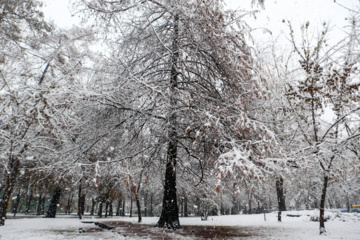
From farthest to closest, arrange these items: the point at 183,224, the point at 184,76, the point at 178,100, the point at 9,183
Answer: the point at 183,224 → the point at 9,183 → the point at 184,76 → the point at 178,100

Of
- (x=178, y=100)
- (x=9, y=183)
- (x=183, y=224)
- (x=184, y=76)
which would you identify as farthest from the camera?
(x=183, y=224)

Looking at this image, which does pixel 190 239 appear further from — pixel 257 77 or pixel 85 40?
pixel 85 40

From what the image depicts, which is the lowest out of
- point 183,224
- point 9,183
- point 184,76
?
point 183,224

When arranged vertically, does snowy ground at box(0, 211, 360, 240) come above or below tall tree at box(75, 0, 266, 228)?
below

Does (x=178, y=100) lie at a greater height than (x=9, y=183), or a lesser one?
greater

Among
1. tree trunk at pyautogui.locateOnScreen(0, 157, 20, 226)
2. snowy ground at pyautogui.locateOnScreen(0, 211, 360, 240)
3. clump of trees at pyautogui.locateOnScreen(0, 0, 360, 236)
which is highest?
clump of trees at pyautogui.locateOnScreen(0, 0, 360, 236)

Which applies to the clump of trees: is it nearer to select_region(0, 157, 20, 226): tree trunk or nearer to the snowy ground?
select_region(0, 157, 20, 226): tree trunk

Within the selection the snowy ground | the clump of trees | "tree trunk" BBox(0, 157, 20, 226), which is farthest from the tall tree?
"tree trunk" BBox(0, 157, 20, 226)

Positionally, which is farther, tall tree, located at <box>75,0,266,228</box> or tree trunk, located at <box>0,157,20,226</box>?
tree trunk, located at <box>0,157,20,226</box>

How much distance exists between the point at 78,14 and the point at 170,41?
336 centimetres

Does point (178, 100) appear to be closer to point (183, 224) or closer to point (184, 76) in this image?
point (184, 76)

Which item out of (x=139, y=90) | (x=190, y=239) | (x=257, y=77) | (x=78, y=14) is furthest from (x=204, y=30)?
(x=190, y=239)

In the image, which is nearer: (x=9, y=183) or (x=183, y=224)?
(x=9, y=183)

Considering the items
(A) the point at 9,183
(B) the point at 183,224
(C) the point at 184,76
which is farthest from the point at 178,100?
(A) the point at 9,183
